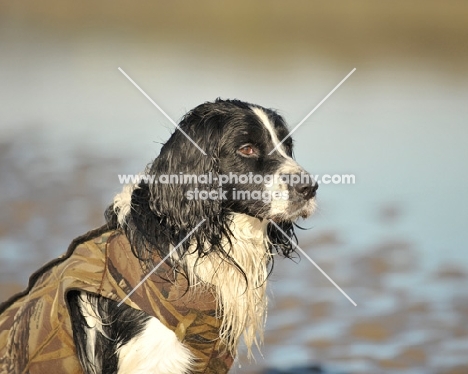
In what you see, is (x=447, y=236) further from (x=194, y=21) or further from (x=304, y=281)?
(x=194, y=21)

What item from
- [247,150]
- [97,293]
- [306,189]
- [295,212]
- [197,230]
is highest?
[247,150]

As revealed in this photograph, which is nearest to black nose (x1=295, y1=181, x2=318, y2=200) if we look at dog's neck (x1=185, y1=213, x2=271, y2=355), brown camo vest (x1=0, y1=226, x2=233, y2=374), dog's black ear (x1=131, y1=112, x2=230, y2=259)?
dog's neck (x1=185, y1=213, x2=271, y2=355)

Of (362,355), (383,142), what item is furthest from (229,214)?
(383,142)

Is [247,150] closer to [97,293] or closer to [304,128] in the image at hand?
[97,293]

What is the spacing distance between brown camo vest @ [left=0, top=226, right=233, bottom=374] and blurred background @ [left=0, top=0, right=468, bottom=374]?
1.30 metres

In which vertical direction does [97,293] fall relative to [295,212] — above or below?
below

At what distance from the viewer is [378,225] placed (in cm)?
808

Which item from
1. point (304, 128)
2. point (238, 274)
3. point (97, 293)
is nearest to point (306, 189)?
point (238, 274)

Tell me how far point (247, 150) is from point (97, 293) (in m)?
0.99

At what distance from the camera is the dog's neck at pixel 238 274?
4.30m

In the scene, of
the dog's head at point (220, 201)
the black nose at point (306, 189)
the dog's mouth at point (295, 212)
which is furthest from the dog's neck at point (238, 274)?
the black nose at point (306, 189)

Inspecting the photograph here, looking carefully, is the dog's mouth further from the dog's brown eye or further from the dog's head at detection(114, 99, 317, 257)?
the dog's brown eye

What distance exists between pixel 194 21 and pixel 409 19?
3.44 m

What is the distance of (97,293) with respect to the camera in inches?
163
